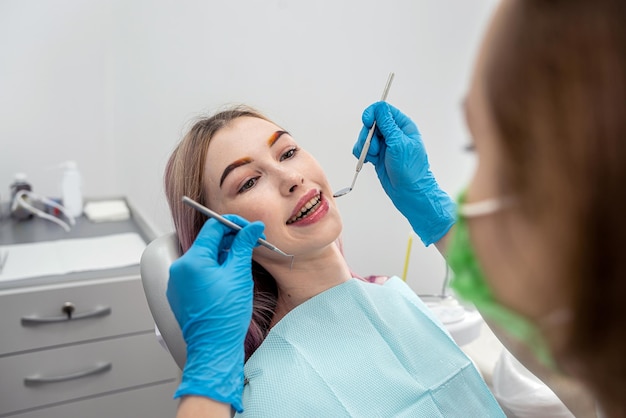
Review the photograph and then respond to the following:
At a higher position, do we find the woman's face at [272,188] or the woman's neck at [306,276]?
the woman's face at [272,188]

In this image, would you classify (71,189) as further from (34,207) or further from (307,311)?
(307,311)

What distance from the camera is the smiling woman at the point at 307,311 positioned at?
104 centimetres

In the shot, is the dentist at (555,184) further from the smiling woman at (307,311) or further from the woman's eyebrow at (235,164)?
the woman's eyebrow at (235,164)

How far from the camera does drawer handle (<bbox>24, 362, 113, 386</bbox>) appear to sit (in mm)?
1510

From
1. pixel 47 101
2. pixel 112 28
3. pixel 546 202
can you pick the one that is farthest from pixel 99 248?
pixel 546 202

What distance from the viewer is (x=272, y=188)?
115 centimetres

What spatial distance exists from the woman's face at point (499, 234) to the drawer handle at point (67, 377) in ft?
4.39

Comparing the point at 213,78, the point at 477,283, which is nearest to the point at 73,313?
the point at 213,78

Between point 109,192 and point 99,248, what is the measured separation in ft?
1.70

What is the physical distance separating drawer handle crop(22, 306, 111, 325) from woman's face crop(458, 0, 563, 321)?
4.13ft

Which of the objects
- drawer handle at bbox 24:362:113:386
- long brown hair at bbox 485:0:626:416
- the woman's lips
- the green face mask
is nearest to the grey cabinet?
drawer handle at bbox 24:362:113:386

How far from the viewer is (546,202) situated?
0.45 metres

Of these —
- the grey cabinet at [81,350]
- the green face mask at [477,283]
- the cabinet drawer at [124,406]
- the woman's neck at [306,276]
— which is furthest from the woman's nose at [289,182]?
the cabinet drawer at [124,406]

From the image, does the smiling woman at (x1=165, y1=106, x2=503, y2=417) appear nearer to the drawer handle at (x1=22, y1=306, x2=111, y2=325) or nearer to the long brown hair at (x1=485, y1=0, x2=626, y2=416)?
the drawer handle at (x1=22, y1=306, x2=111, y2=325)
